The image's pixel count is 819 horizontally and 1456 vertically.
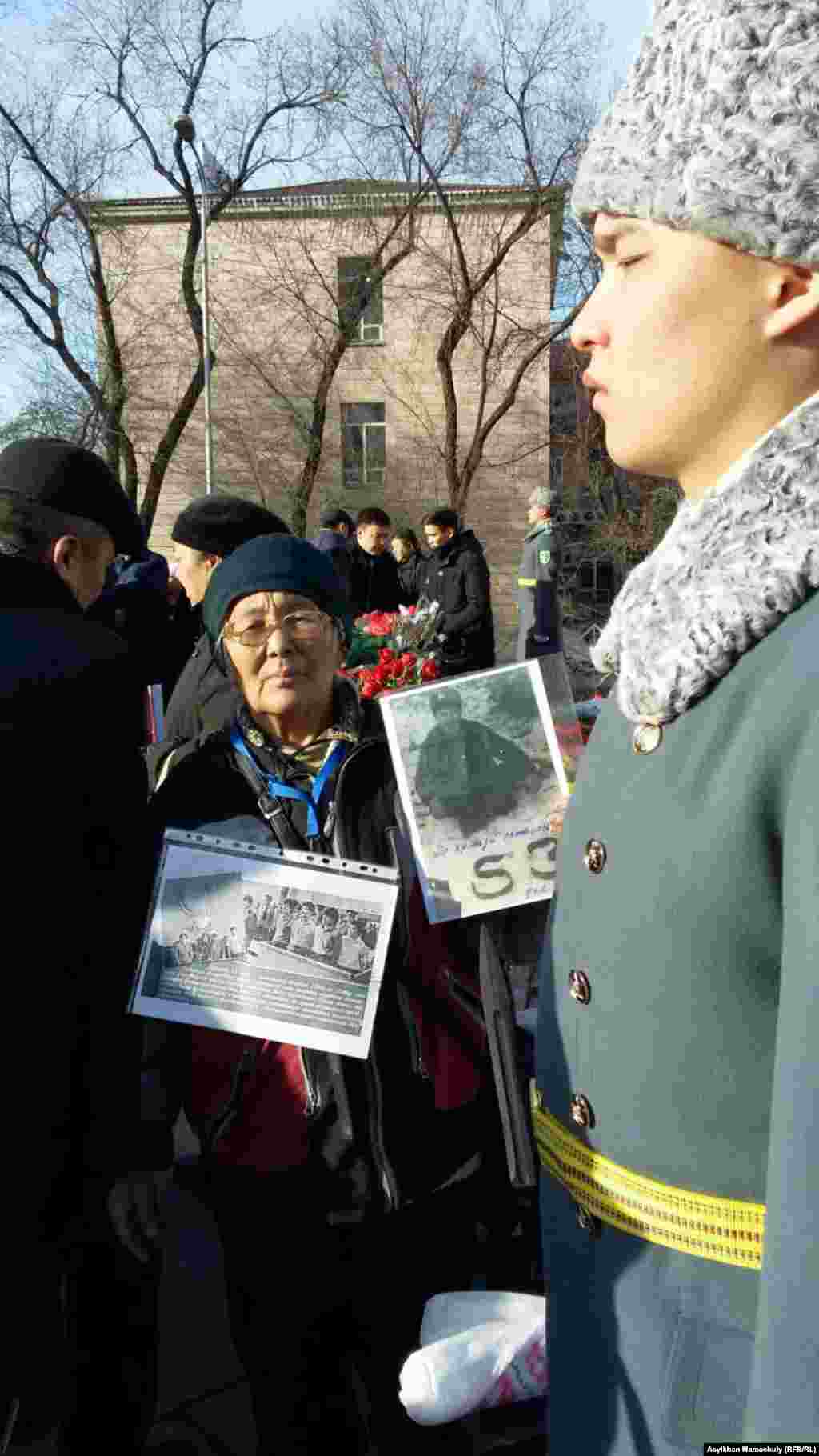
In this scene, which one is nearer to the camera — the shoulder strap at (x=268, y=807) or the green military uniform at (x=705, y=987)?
the green military uniform at (x=705, y=987)

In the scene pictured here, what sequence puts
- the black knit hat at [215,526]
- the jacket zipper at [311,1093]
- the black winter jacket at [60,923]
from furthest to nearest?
the black knit hat at [215,526]
the jacket zipper at [311,1093]
the black winter jacket at [60,923]

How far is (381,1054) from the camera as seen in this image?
2094mm

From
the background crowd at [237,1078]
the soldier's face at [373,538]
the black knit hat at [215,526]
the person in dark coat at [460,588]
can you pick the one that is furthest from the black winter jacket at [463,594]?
the background crowd at [237,1078]

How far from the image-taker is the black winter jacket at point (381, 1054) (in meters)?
2.07

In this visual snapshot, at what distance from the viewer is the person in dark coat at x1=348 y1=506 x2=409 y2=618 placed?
31.8 feet

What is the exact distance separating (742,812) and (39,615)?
1.24 m

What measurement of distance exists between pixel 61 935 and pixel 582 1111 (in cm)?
97

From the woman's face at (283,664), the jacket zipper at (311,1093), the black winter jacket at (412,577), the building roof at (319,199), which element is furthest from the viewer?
the building roof at (319,199)

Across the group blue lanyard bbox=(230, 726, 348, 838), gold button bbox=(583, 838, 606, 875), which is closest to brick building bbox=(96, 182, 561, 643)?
blue lanyard bbox=(230, 726, 348, 838)

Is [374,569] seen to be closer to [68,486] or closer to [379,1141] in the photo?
[68,486]

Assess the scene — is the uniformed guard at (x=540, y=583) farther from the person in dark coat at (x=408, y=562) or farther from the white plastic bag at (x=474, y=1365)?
the white plastic bag at (x=474, y=1365)

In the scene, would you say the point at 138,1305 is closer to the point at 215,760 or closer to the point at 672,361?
the point at 215,760

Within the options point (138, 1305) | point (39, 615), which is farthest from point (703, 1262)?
point (138, 1305)

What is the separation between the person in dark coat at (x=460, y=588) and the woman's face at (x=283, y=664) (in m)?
6.91
